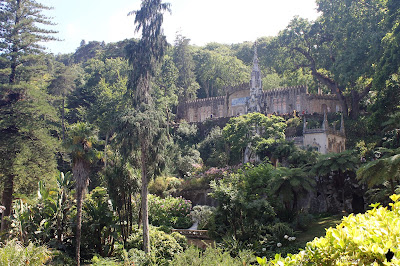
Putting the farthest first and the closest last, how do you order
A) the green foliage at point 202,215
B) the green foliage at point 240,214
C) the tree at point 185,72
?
the tree at point 185,72 → the green foliage at point 202,215 → the green foliage at point 240,214

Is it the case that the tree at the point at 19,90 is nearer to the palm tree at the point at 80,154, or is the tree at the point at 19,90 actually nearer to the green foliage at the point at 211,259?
the palm tree at the point at 80,154

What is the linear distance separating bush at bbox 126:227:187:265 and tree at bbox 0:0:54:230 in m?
8.70

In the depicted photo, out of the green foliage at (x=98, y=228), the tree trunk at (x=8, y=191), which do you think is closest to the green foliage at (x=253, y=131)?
the green foliage at (x=98, y=228)

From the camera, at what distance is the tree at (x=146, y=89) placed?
2016cm

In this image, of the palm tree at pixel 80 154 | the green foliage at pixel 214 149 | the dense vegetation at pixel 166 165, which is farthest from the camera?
Answer: the green foliage at pixel 214 149

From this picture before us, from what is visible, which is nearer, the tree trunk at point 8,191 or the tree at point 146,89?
the tree at point 146,89

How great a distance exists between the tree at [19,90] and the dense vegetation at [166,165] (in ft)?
0.24

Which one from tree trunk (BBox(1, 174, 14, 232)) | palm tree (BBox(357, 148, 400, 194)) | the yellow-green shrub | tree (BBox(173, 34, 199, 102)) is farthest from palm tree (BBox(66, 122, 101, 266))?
tree (BBox(173, 34, 199, 102))

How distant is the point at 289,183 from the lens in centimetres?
2089

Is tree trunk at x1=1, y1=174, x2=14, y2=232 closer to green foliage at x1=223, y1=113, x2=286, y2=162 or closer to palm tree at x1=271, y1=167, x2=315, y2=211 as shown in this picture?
green foliage at x1=223, y1=113, x2=286, y2=162

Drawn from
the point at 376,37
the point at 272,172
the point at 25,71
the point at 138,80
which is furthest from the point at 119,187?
the point at 376,37

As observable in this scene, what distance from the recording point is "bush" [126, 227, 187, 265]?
18766 mm

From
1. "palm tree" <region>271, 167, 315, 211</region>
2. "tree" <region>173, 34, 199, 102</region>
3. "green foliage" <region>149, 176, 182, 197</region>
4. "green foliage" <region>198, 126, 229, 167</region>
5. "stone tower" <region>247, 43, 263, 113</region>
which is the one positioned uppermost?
"tree" <region>173, 34, 199, 102</region>

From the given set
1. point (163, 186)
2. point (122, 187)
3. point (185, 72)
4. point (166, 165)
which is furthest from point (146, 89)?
point (185, 72)
